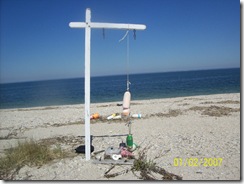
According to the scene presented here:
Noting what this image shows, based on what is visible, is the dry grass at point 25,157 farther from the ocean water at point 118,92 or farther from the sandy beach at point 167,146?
the ocean water at point 118,92

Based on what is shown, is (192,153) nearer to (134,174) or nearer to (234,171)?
(234,171)

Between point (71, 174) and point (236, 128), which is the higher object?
point (236, 128)

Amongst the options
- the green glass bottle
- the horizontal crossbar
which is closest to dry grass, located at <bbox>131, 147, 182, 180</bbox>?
the green glass bottle

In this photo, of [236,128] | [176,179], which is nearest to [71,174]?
[176,179]

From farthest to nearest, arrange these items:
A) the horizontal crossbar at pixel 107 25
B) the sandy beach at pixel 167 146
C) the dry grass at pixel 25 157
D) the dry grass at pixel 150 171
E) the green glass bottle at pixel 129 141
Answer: the green glass bottle at pixel 129 141 → the dry grass at pixel 25 157 → the horizontal crossbar at pixel 107 25 → the sandy beach at pixel 167 146 → the dry grass at pixel 150 171

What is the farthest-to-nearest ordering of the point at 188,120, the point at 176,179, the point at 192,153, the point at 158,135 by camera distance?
the point at 188,120
the point at 158,135
the point at 192,153
the point at 176,179

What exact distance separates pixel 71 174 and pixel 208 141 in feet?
13.0

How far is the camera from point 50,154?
17.2 ft

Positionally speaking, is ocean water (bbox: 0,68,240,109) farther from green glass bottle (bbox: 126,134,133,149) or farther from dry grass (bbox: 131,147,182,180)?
dry grass (bbox: 131,147,182,180)

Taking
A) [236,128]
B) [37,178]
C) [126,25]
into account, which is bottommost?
[37,178]
